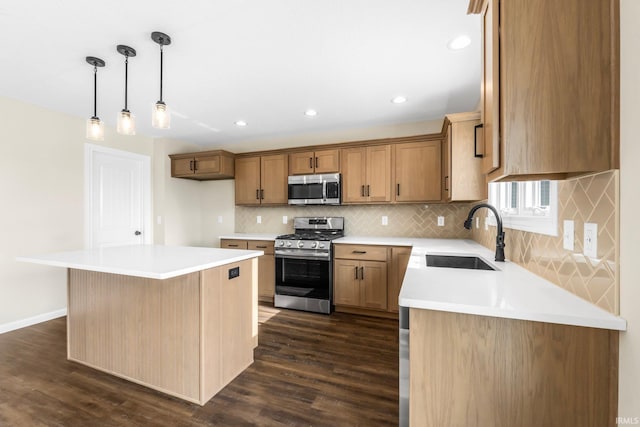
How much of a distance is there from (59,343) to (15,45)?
2486 mm

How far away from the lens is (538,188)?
5.19ft

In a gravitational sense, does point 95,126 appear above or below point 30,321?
above

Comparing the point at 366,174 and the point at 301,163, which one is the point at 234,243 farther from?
the point at 366,174

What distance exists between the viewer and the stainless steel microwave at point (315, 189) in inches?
142

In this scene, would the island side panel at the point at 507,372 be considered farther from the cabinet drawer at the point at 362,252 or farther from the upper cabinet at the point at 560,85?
the cabinet drawer at the point at 362,252

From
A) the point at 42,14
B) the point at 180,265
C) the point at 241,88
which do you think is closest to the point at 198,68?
the point at 241,88

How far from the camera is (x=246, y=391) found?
1.87 metres

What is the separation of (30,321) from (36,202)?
1.28 m

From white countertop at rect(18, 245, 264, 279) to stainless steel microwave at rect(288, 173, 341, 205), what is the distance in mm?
1689

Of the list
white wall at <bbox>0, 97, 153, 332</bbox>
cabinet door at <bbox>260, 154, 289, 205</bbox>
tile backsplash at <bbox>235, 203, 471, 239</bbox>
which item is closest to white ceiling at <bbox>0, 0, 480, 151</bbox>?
white wall at <bbox>0, 97, 153, 332</bbox>

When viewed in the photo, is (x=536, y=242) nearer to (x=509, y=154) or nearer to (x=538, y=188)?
(x=538, y=188)

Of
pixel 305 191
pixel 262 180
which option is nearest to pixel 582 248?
pixel 305 191

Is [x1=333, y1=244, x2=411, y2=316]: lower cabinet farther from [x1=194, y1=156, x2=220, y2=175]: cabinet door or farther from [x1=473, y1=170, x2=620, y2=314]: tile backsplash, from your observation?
[x1=194, y1=156, x2=220, y2=175]: cabinet door

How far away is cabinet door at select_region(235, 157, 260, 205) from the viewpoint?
4141 mm
